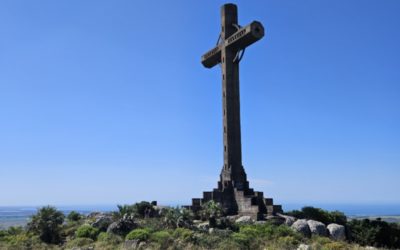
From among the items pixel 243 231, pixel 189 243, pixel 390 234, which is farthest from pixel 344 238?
pixel 189 243

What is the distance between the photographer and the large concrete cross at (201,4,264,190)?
3312 cm

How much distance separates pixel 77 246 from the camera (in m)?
21.1

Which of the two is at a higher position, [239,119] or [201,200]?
[239,119]

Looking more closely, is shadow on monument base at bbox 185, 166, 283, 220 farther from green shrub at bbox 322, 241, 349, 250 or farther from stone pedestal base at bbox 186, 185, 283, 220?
green shrub at bbox 322, 241, 349, 250

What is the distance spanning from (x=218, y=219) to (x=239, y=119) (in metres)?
10.1

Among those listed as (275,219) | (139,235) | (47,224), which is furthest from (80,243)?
(275,219)

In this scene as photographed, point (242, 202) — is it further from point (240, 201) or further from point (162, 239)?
point (162, 239)

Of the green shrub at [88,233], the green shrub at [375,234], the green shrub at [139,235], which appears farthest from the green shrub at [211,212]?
the green shrub at [375,234]

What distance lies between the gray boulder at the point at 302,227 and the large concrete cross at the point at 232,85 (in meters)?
8.94

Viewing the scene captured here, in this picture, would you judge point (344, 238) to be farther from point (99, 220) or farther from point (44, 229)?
point (44, 229)

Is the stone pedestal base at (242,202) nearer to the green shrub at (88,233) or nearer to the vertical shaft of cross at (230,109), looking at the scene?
the vertical shaft of cross at (230,109)

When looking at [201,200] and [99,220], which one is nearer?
[99,220]

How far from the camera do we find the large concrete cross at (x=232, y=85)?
33125 millimetres

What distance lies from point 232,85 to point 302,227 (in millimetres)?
14367
